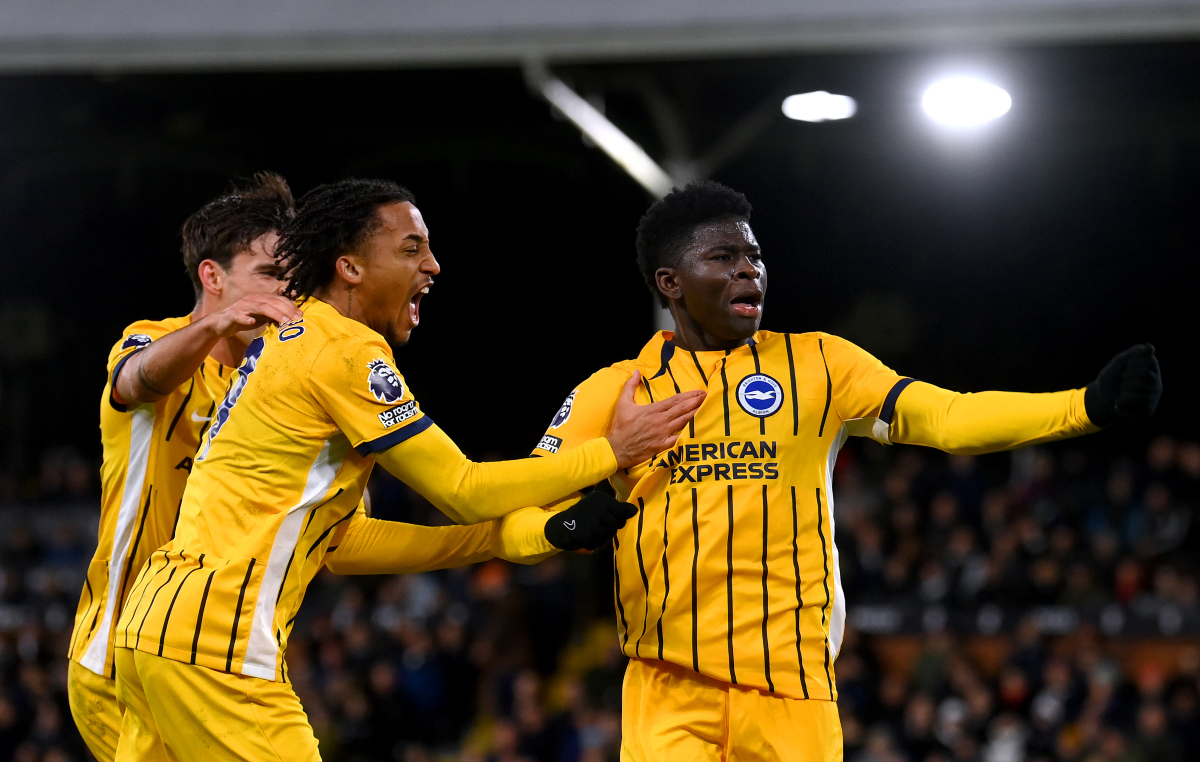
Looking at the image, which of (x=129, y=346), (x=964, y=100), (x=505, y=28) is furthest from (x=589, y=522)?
(x=964, y=100)

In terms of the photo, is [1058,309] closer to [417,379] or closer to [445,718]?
[417,379]

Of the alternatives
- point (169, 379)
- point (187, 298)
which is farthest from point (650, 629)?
point (187, 298)

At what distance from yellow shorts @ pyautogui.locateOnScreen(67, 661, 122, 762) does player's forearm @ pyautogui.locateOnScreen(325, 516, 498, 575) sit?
2.58 feet

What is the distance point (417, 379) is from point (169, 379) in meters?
15.4

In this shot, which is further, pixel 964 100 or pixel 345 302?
pixel 964 100

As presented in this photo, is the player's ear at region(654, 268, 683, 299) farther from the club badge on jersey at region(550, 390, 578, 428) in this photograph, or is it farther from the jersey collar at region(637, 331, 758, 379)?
the club badge on jersey at region(550, 390, 578, 428)

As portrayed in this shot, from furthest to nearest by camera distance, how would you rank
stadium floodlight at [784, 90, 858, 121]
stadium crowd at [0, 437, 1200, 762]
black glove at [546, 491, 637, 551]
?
stadium floodlight at [784, 90, 858, 121]
stadium crowd at [0, 437, 1200, 762]
black glove at [546, 491, 637, 551]

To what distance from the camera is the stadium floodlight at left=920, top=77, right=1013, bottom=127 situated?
10.8m

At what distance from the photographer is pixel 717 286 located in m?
4.16

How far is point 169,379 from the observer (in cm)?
406

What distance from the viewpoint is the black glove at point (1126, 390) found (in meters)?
3.41

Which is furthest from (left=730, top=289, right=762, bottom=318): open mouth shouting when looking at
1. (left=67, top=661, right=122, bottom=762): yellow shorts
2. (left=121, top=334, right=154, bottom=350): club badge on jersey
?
(left=67, top=661, right=122, bottom=762): yellow shorts

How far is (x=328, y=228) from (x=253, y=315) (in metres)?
0.34

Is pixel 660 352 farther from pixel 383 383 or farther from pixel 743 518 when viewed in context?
pixel 383 383
